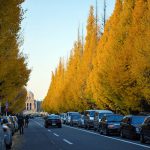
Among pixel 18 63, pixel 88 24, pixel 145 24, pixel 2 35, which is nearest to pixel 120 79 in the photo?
pixel 145 24

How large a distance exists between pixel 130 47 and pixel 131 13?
427 centimetres

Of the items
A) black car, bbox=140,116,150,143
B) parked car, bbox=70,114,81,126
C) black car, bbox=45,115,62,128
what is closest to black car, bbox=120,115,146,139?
black car, bbox=140,116,150,143

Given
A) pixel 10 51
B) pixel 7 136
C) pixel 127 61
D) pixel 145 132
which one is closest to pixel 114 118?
pixel 127 61

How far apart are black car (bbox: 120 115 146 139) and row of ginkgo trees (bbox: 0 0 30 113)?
27.0 ft

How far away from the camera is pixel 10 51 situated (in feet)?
102

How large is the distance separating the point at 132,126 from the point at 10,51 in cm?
931

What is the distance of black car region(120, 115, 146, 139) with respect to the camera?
27.3 m

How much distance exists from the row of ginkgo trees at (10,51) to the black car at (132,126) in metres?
8.23

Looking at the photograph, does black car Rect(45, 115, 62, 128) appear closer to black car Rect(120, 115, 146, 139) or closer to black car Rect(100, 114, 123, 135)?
black car Rect(100, 114, 123, 135)

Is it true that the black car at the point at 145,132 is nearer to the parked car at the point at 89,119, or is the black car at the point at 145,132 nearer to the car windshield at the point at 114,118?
the car windshield at the point at 114,118

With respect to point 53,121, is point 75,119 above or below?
above

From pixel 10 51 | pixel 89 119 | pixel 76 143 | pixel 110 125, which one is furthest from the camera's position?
pixel 89 119

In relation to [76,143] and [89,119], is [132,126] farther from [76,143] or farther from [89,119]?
[89,119]

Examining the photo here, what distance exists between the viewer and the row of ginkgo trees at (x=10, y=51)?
71.2ft
